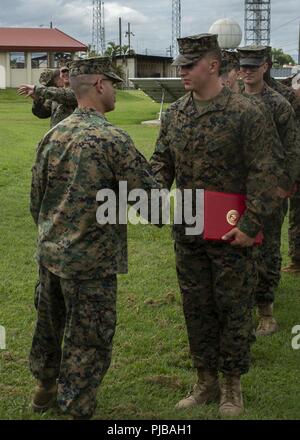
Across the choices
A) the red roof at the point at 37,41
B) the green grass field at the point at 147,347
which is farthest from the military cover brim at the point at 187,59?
the red roof at the point at 37,41

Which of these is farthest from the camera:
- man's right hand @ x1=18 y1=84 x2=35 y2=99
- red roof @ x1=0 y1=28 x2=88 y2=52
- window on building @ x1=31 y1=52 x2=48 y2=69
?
window on building @ x1=31 y1=52 x2=48 y2=69

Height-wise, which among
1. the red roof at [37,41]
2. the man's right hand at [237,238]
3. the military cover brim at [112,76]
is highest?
the red roof at [37,41]

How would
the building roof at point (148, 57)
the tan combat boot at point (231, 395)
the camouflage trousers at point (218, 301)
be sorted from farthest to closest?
the building roof at point (148, 57)
the tan combat boot at point (231, 395)
the camouflage trousers at point (218, 301)

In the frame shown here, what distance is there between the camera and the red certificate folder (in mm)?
3818

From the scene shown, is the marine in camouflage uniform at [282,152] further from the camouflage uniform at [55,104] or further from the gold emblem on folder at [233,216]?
the camouflage uniform at [55,104]

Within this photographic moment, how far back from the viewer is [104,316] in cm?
360

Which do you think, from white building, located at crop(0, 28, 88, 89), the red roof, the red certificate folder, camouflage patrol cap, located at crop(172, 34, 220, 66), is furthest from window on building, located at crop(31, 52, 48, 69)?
the red certificate folder

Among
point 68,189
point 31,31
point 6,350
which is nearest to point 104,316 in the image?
point 68,189

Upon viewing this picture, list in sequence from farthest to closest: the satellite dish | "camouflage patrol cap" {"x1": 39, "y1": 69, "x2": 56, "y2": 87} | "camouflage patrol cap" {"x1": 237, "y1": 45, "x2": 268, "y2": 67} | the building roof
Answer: the building roof < "camouflage patrol cap" {"x1": 39, "y1": 69, "x2": 56, "y2": 87} < the satellite dish < "camouflage patrol cap" {"x1": 237, "y1": 45, "x2": 268, "y2": 67}

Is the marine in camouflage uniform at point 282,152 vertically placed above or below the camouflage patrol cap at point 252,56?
Answer: below

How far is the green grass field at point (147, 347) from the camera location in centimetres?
411

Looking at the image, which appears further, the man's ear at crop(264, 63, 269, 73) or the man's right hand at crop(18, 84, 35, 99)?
the man's right hand at crop(18, 84, 35, 99)

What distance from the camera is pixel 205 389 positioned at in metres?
4.18

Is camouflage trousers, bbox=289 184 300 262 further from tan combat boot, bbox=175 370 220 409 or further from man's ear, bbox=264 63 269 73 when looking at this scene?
tan combat boot, bbox=175 370 220 409
